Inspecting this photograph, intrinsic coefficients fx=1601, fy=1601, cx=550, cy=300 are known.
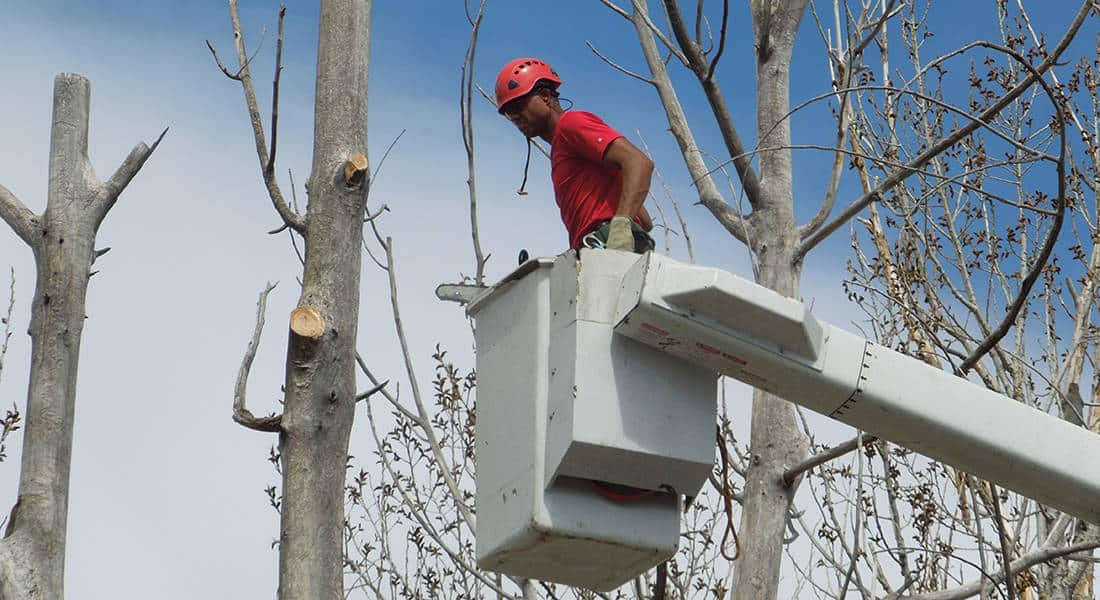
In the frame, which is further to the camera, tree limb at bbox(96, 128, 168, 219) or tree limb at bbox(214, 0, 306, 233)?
tree limb at bbox(96, 128, 168, 219)

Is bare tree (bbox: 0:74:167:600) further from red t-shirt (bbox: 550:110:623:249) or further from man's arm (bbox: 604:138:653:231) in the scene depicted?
man's arm (bbox: 604:138:653:231)

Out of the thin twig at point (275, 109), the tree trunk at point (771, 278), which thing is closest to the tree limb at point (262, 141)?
the thin twig at point (275, 109)

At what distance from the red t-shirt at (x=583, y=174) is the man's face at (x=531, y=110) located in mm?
84

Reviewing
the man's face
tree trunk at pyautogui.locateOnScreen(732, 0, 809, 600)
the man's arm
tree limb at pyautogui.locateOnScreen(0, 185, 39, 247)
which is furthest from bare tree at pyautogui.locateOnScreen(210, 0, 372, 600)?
Result: tree trunk at pyautogui.locateOnScreen(732, 0, 809, 600)

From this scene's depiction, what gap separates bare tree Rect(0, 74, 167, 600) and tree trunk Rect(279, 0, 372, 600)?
1.30m

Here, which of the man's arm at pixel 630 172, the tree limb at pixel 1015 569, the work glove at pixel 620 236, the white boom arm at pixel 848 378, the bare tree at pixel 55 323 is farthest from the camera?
the bare tree at pixel 55 323

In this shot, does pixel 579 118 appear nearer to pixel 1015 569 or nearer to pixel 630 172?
pixel 630 172

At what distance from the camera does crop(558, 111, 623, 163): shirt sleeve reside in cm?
441

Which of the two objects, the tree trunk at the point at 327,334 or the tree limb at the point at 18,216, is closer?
the tree trunk at the point at 327,334

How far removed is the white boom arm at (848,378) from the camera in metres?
3.71

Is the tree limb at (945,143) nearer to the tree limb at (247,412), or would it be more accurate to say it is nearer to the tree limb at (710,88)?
the tree limb at (710,88)

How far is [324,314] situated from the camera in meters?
4.51

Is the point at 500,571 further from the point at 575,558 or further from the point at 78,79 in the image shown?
the point at 78,79

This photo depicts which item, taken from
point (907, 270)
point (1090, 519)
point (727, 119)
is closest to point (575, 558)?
point (1090, 519)
